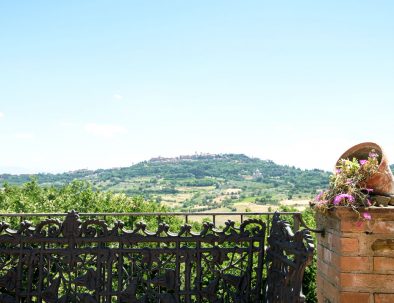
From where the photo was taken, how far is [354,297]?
8.43 ft

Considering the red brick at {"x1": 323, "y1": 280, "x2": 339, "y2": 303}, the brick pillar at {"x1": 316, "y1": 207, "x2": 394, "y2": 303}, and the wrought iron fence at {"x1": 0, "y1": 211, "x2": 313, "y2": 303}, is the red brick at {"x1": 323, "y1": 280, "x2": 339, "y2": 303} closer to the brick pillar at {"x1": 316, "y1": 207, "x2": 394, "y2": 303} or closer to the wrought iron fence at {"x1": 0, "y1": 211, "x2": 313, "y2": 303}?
the brick pillar at {"x1": 316, "y1": 207, "x2": 394, "y2": 303}

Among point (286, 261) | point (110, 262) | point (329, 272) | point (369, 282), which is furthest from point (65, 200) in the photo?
point (369, 282)

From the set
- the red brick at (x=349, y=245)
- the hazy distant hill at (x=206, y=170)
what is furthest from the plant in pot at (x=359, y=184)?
the hazy distant hill at (x=206, y=170)

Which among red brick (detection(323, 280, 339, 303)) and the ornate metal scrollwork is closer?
the ornate metal scrollwork

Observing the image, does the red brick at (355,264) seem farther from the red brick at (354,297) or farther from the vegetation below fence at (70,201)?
the vegetation below fence at (70,201)

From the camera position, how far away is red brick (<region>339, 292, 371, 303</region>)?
2.57 meters

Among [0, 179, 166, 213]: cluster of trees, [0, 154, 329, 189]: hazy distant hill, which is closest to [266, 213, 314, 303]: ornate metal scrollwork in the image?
[0, 179, 166, 213]: cluster of trees

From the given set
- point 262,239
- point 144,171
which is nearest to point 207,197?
point 144,171

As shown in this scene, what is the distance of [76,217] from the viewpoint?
290 cm

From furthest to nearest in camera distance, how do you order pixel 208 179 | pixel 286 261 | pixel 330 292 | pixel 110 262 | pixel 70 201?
1. pixel 208 179
2. pixel 70 201
3. pixel 110 262
4. pixel 330 292
5. pixel 286 261

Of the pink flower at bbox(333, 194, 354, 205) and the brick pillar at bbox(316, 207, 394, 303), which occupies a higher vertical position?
the pink flower at bbox(333, 194, 354, 205)

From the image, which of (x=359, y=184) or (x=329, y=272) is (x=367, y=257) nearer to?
(x=329, y=272)

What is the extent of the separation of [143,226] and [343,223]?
3.99 feet

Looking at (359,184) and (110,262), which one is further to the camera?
(110,262)
